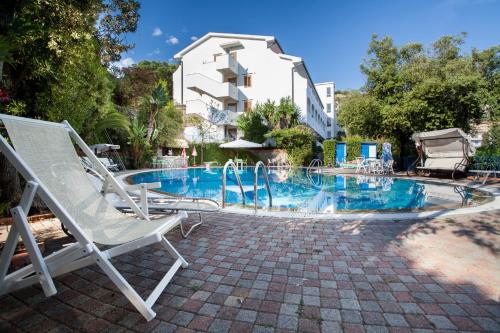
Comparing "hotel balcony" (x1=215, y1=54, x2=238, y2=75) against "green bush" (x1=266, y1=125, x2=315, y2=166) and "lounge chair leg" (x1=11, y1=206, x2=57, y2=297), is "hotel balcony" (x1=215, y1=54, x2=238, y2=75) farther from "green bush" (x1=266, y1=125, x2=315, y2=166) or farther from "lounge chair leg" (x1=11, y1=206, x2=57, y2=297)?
"lounge chair leg" (x1=11, y1=206, x2=57, y2=297)

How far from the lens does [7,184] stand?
166 inches

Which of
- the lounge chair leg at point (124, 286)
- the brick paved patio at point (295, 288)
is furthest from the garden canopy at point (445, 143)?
the lounge chair leg at point (124, 286)

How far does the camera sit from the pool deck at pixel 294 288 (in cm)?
188

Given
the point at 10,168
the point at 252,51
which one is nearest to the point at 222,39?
the point at 252,51

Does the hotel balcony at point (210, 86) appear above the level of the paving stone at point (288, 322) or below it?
above

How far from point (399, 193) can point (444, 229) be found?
18.7 feet

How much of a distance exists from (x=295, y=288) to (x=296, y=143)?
19.5 metres

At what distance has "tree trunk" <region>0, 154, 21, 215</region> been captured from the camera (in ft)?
13.7

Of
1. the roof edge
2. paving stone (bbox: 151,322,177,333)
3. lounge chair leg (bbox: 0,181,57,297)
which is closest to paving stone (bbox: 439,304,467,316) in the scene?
paving stone (bbox: 151,322,177,333)

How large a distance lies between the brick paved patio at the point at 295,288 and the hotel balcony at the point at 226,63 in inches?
970

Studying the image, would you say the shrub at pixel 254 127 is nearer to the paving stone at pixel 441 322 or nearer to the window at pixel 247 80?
the window at pixel 247 80

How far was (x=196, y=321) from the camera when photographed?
1.90 meters

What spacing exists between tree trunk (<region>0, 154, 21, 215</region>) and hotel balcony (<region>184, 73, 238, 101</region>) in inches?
883

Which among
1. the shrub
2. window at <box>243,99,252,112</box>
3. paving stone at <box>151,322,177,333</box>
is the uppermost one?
window at <box>243,99,252,112</box>
